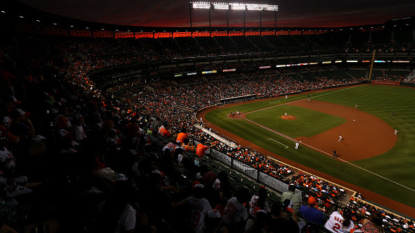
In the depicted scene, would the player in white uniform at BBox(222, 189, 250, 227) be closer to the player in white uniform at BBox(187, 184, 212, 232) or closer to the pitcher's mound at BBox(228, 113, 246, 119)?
the player in white uniform at BBox(187, 184, 212, 232)

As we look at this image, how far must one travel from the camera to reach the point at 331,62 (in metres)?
73.4

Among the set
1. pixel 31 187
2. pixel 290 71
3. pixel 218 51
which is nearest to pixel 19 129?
pixel 31 187

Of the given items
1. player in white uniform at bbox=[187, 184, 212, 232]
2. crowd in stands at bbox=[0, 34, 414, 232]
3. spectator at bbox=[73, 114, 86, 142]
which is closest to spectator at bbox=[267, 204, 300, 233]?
crowd in stands at bbox=[0, 34, 414, 232]

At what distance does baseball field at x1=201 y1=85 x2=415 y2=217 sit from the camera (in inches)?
728

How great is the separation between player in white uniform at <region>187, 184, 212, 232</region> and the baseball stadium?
19 millimetres

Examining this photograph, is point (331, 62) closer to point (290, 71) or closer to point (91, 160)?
point (290, 71)

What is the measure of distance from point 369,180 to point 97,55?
151 ft

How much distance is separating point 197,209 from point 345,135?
30.7 m

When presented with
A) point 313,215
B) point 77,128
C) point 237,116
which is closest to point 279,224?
point 313,215

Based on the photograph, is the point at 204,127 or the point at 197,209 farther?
the point at 204,127

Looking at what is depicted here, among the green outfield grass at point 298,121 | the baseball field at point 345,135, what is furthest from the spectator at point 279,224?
the green outfield grass at point 298,121

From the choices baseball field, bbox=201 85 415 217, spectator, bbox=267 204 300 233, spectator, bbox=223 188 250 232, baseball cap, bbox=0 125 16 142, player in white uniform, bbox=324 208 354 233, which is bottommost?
baseball field, bbox=201 85 415 217

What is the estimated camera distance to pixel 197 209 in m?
3.80

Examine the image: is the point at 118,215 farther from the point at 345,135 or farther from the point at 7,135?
the point at 345,135
